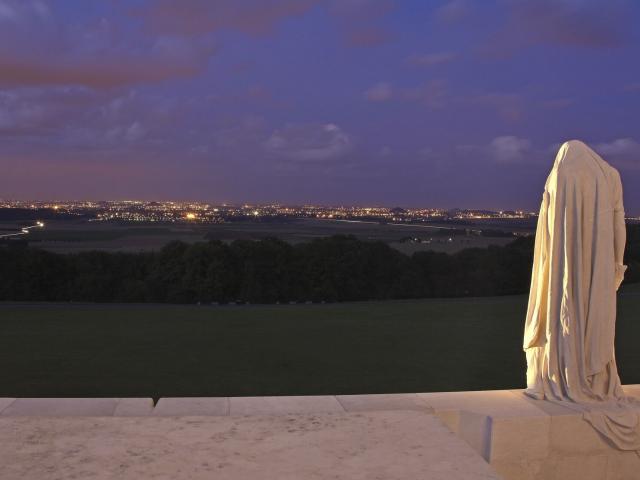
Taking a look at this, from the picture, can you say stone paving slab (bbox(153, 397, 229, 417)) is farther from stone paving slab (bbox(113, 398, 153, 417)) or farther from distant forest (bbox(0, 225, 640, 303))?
distant forest (bbox(0, 225, 640, 303))

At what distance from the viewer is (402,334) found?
61.0 feet

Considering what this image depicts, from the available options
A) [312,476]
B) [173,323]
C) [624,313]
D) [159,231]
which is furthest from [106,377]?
[159,231]

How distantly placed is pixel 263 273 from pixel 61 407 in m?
30.8

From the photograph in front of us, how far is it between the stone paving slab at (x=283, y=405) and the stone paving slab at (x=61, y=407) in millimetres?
1039

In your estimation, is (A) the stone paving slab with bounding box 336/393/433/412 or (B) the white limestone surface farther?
(A) the stone paving slab with bounding box 336/393/433/412

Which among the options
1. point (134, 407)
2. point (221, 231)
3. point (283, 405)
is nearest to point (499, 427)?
point (283, 405)

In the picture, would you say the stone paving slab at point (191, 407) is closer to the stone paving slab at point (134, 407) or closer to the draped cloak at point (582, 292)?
the stone paving slab at point (134, 407)

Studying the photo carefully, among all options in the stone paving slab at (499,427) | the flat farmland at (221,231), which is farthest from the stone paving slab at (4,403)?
the flat farmland at (221,231)

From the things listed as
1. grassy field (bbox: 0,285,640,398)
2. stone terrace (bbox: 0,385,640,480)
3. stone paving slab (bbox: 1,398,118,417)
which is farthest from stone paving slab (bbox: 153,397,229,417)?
grassy field (bbox: 0,285,640,398)

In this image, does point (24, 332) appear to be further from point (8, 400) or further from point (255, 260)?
point (255, 260)

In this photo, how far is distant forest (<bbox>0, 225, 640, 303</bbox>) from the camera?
35.6m

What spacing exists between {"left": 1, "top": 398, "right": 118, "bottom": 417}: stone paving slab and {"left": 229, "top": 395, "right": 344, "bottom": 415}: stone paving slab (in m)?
1.04

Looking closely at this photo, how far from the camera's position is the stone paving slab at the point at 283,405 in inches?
208

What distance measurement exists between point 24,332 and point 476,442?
16377mm
